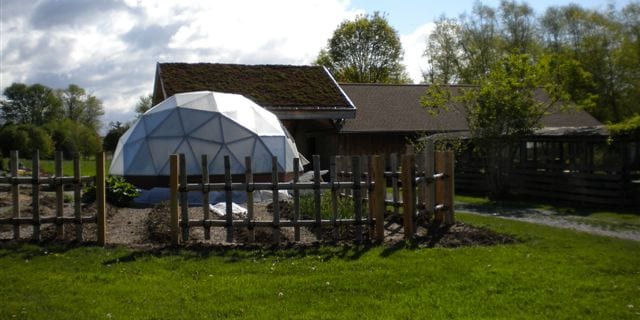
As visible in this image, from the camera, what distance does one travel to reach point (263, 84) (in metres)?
31.8

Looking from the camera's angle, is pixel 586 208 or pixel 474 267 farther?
pixel 586 208

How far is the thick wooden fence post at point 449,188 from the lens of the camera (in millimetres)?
12484

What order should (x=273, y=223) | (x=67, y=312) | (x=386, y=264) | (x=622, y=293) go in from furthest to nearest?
(x=273, y=223), (x=386, y=264), (x=622, y=293), (x=67, y=312)

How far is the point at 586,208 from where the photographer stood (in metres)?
18.7

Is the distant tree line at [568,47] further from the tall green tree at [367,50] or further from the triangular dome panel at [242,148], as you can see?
the triangular dome panel at [242,148]

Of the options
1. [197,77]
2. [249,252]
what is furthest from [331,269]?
[197,77]

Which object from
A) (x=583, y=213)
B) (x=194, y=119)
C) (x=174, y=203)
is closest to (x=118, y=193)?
(x=194, y=119)

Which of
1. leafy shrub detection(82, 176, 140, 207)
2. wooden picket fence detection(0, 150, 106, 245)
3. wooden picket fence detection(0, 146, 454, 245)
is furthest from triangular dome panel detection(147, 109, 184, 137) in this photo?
wooden picket fence detection(0, 150, 106, 245)

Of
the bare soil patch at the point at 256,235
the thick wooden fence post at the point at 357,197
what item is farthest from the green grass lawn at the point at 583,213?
the thick wooden fence post at the point at 357,197

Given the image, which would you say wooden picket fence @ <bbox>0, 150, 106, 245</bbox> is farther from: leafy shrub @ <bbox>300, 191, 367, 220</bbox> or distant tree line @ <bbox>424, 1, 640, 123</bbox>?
distant tree line @ <bbox>424, 1, 640, 123</bbox>

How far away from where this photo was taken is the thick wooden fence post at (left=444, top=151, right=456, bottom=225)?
1248 cm

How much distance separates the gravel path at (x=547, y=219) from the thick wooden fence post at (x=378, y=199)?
5.22m

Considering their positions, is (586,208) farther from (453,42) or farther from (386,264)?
(453,42)

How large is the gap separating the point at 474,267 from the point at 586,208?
38.5 ft
